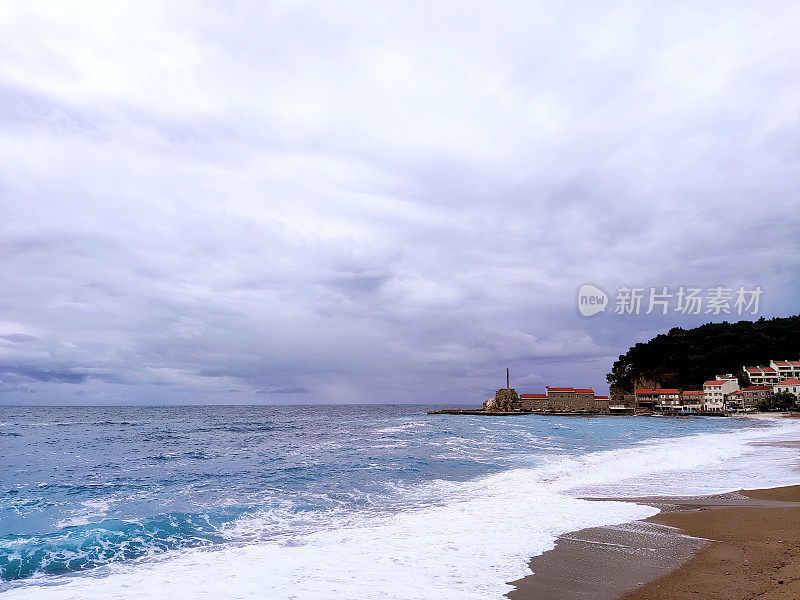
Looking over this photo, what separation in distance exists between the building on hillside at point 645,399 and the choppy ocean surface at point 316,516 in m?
104

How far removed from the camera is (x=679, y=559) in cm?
766

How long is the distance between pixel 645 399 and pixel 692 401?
9.91 meters

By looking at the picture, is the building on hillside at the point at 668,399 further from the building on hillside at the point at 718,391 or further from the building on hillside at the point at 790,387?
the building on hillside at the point at 790,387

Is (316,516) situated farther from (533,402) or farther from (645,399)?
(645,399)

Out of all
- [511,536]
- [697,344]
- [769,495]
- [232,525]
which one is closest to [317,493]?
[232,525]

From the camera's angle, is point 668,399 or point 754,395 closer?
point 754,395

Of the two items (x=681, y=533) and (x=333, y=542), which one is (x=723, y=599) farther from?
(x=333, y=542)

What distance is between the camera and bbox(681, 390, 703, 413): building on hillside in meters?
113

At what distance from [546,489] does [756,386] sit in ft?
379

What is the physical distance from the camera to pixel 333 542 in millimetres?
9508

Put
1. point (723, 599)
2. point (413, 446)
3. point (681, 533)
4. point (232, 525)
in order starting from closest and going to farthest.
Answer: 1. point (723, 599)
2. point (681, 533)
3. point (232, 525)
4. point (413, 446)

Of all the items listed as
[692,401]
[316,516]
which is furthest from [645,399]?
[316,516]

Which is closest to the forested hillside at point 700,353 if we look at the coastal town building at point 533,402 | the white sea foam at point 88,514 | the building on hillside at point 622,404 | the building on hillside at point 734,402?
the building on hillside at point 622,404

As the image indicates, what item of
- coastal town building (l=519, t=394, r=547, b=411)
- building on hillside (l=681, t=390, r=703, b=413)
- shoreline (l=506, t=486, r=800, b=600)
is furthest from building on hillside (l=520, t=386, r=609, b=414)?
shoreline (l=506, t=486, r=800, b=600)
